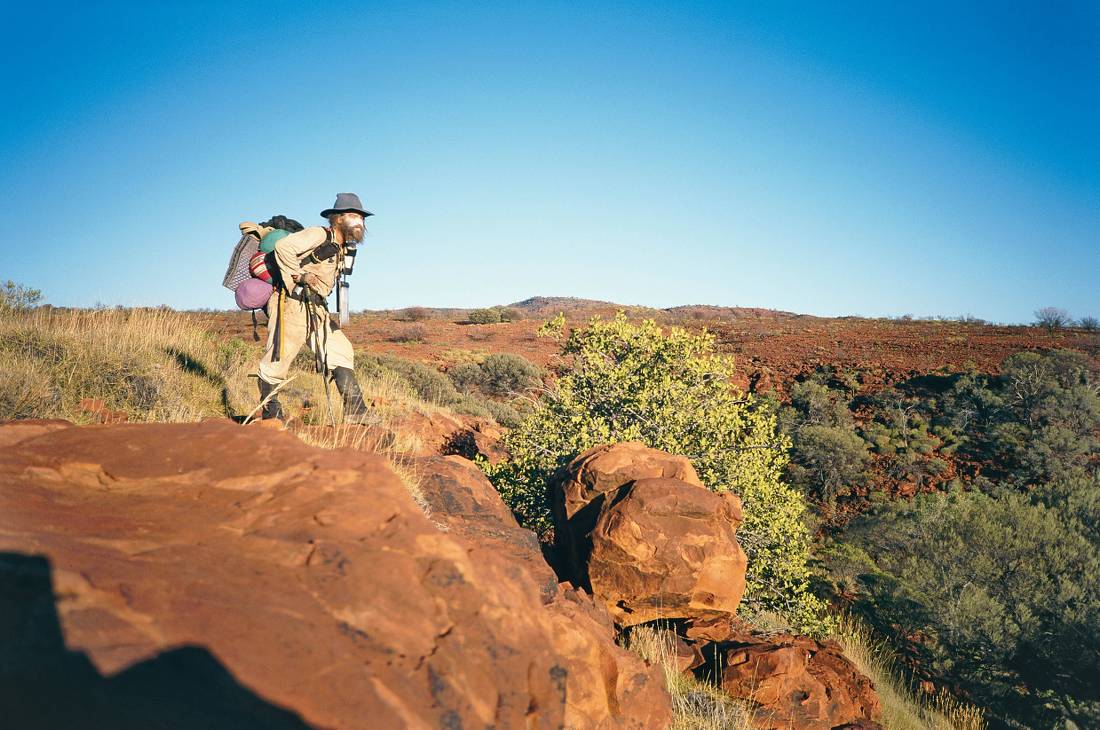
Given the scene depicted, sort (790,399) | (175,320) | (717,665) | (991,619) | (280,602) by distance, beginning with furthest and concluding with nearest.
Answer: (790,399) < (175,320) < (991,619) < (717,665) < (280,602)

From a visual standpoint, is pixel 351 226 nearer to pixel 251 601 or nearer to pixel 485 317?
pixel 251 601

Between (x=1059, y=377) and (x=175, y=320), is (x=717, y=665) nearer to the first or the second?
(x=175, y=320)

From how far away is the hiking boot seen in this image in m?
6.01

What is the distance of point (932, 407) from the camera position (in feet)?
58.1

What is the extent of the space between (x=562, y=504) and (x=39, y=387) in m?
4.60

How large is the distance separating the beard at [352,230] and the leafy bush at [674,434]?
118 inches

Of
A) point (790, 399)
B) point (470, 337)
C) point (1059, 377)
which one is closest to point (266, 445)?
point (790, 399)

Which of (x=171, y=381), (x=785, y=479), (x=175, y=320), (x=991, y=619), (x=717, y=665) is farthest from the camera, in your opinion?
(x=785, y=479)

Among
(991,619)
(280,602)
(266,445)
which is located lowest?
(991,619)

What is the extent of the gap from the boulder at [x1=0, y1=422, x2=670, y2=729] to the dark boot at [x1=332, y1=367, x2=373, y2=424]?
277 centimetres

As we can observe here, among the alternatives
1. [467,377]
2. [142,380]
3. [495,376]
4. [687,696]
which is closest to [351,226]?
[142,380]

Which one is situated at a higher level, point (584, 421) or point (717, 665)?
point (584, 421)

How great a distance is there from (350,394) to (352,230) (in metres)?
1.53

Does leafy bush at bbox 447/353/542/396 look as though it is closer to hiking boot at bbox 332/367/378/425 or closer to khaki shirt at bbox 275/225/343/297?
hiking boot at bbox 332/367/378/425
